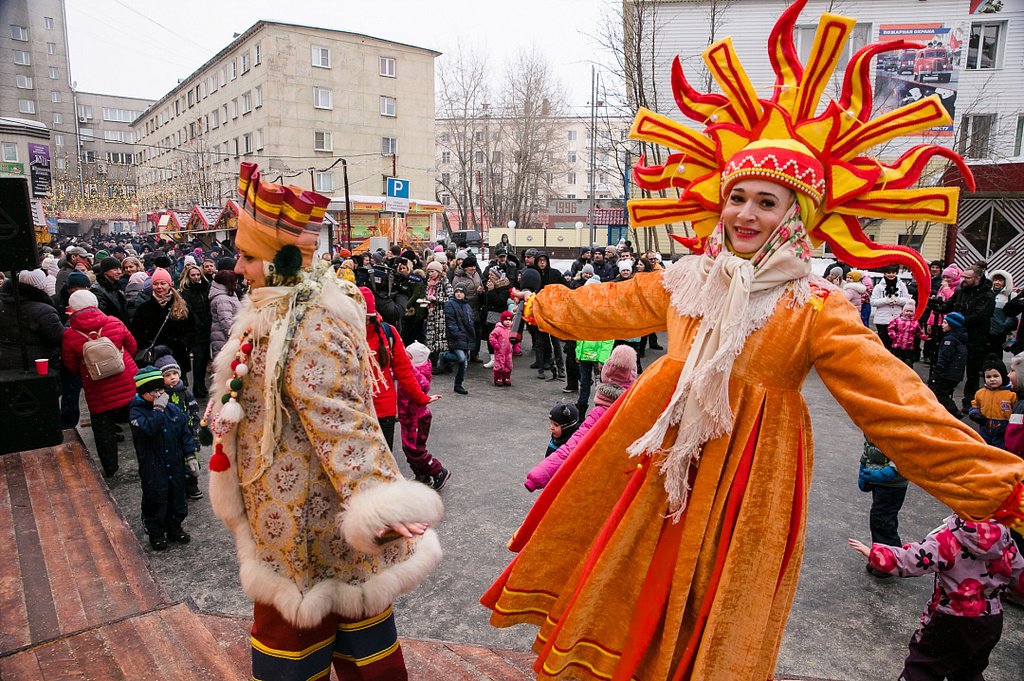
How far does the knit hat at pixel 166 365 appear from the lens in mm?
4730

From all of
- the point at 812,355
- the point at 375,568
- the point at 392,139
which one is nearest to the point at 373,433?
the point at 375,568

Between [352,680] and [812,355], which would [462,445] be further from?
[812,355]

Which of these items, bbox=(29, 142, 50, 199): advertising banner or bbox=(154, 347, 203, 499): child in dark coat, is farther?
bbox=(29, 142, 50, 199): advertising banner

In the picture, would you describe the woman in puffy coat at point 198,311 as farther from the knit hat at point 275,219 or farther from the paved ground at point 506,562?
the knit hat at point 275,219

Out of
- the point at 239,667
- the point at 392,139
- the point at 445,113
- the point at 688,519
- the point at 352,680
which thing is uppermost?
the point at 445,113

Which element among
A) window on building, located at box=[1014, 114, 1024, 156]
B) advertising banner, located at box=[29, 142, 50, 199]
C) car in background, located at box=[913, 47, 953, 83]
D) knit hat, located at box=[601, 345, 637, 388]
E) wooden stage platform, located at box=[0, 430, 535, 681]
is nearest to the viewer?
wooden stage platform, located at box=[0, 430, 535, 681]

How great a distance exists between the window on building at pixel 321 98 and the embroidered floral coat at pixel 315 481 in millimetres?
35422

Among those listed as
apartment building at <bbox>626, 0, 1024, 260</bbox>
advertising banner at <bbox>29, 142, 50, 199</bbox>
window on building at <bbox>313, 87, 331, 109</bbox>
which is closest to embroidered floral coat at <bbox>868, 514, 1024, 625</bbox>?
advertising banner at <bbox>29, 142, 50, 199</bbox>

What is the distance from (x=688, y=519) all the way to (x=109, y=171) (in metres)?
67.9

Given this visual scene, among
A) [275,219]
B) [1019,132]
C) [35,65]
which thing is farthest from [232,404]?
[35,65]

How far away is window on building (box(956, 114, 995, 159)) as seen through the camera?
1934cm

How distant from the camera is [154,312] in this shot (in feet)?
25.0

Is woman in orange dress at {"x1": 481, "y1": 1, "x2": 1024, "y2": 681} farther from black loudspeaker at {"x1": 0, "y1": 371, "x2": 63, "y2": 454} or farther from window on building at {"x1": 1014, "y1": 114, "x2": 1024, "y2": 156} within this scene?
window on building at {"x1": 1014, "y1": 114, "x2": 1024, "y2": 156}

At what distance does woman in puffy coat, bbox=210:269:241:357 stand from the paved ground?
6.03ft
